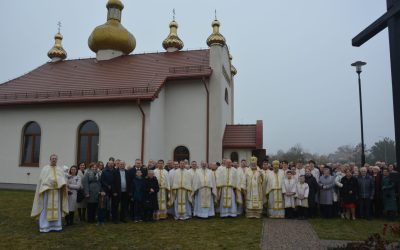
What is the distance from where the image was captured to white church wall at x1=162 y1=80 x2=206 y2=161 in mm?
17422

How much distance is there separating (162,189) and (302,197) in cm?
438

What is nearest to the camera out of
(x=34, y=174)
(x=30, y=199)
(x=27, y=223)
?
(x=27, y=223)

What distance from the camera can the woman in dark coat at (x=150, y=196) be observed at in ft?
33.2

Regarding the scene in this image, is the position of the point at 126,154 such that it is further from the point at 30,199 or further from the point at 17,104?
the point at 17,104

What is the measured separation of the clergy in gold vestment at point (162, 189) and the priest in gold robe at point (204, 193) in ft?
3.13

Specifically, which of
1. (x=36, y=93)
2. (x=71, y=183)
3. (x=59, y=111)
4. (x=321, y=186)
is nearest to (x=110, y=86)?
(x=59, y=111)

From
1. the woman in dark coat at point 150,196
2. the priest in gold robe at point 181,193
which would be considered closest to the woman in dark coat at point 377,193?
the priest in gold robe at point 181,193

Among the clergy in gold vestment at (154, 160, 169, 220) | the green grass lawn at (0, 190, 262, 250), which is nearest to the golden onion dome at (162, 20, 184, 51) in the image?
the clergy in gold vestment at (154, 160, 169, 220)

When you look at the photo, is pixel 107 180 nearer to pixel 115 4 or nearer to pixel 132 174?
pixel 132 174

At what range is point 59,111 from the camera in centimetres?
1752

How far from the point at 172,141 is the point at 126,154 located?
8.52 feet

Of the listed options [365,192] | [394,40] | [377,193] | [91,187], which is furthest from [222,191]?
[394,40]

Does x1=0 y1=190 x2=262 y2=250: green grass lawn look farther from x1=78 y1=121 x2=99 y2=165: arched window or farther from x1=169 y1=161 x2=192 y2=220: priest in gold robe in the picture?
x1=78 y1=121 x2=99 y2=165: arched window

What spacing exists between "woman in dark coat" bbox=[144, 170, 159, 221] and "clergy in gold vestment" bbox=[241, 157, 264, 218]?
116 inches
